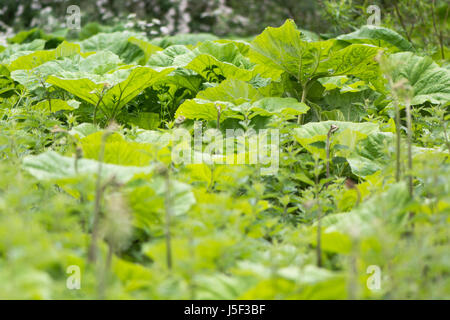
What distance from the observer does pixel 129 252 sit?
1.27m

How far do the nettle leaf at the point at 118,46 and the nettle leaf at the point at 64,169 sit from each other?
5.95 feet

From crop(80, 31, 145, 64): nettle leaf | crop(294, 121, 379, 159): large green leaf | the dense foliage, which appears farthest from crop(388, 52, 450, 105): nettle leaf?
crop(80, 31, 145, 64): nettle leaf

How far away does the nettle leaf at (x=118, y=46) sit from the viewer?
3.06 meters

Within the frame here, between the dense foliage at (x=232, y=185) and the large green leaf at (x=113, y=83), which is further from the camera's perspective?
the large green leaf at (x=113, y=83)

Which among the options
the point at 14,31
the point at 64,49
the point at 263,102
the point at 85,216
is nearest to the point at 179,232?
the point at 85,216

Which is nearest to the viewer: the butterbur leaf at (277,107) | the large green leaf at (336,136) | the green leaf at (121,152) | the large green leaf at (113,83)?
the green leaf at (121,152)

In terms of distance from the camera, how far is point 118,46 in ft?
10.2

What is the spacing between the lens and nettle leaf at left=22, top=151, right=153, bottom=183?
46.3 inches

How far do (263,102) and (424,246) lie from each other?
1.23m

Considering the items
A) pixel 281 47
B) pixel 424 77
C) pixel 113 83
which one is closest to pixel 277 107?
pixel 281 47

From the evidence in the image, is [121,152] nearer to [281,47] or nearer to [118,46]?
[281,47]

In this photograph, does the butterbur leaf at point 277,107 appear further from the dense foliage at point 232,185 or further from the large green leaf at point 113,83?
the large green leaf at point 113,83

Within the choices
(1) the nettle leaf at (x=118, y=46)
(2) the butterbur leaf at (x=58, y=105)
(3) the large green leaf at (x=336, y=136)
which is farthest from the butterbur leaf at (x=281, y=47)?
(1) the nettle leaf at (x=118, y=46)
